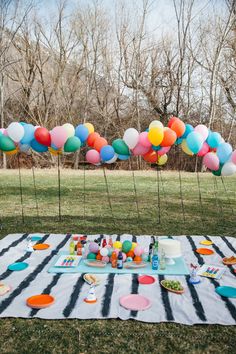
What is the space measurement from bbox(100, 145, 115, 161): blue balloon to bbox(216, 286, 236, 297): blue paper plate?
8.77 feet

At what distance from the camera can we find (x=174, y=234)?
575cm

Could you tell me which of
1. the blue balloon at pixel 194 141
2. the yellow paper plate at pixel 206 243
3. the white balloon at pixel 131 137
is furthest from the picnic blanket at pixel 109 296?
the white balloon at pixel 131 137

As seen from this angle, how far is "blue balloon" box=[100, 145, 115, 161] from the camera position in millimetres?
5426

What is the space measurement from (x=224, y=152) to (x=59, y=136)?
8.19ft

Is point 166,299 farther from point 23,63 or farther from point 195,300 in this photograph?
point 23,63

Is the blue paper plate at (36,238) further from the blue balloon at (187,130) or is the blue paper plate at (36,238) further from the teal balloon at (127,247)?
the blue balloon at (187,130)

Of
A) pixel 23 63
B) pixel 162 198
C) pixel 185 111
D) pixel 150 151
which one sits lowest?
pixel 162 198

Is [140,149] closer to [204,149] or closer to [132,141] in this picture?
[132,141]

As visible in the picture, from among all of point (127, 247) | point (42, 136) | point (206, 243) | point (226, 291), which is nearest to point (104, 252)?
point (127, 247)

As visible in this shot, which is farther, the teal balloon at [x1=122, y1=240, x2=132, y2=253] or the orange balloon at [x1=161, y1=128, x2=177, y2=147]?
the orange balloon at [x1=161, y1=128, x2=177, y2=147]

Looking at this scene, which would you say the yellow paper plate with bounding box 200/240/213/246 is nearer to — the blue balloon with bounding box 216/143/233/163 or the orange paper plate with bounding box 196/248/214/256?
the orange paper plate with bounding box 196/248/214/256

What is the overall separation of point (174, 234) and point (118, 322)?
2.95 metres

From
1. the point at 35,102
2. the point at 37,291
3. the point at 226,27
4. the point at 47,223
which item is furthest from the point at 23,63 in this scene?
the point at 37,291

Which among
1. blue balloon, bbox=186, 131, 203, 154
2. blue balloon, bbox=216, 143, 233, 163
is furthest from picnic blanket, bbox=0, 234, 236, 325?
blue balloon, bbox=186, 131, 203, 154
